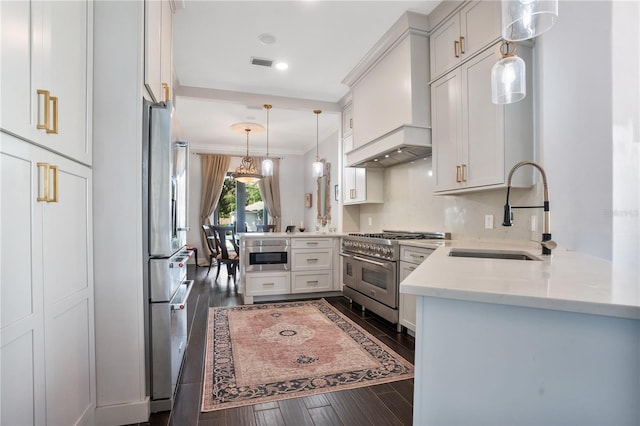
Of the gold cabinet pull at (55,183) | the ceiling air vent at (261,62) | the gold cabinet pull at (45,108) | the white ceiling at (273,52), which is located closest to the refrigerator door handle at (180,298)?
the gold cabinet pull at (55,183)

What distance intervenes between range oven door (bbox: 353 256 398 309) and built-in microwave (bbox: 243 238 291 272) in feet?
3.21

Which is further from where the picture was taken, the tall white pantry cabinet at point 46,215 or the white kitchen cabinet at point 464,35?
the white kitchen cabinet at point 464,35

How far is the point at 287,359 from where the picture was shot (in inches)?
96.3

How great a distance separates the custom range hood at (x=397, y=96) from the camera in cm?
303

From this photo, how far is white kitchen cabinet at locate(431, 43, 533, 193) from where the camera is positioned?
2.29 meters

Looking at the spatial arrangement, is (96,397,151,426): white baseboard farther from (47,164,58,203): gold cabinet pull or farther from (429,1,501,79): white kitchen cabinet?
(429,1,501,79): white kitchen cabinet

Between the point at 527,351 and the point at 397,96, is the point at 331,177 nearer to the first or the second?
the point at 397,96

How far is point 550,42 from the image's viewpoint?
2123mm

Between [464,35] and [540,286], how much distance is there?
246 centimetres

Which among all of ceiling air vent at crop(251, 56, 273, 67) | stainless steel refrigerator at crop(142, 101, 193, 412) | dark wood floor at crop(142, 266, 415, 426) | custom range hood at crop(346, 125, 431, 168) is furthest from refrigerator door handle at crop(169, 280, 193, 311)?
ceiling air vent at crop(251, 56, 273, 67)

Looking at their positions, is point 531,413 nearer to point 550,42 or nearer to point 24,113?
point 24,113

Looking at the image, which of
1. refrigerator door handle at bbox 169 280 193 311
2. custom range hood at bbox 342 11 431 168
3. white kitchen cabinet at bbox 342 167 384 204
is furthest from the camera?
white kitchen cabinet at bbox 342 167 384 204

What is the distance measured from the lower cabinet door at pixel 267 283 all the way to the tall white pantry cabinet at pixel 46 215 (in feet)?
8.14

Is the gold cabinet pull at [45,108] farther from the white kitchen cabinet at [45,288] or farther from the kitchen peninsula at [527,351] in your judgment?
the kitchen peninsula at [527,351]
